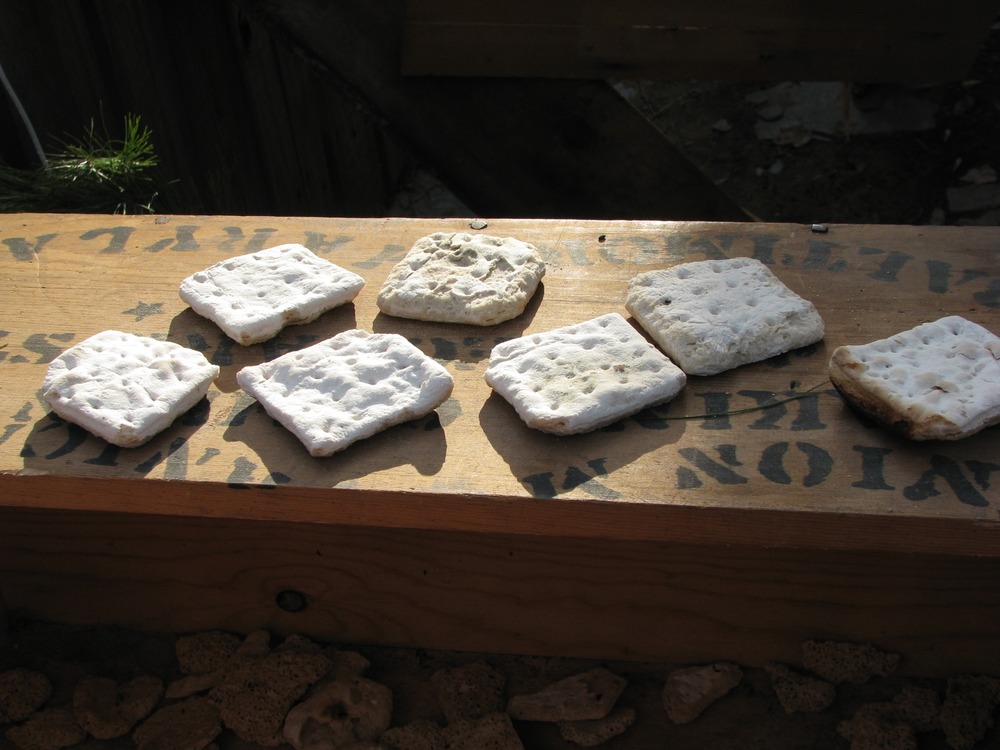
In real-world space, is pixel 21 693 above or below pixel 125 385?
below

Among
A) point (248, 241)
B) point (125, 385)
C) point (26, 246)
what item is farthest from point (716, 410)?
point (26, 246)

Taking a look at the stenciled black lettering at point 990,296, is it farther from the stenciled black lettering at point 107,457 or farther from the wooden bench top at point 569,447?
the stenciled black lettering at point 107,457

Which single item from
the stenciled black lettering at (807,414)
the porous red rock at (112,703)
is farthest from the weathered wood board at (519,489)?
the porous red rock at (112,703)

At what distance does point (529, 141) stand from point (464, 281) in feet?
4.25

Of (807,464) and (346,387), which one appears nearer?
(807,464)

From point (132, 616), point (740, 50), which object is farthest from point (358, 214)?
point (132, 616)

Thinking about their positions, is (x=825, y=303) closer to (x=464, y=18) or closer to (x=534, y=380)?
(x=534, y=380)

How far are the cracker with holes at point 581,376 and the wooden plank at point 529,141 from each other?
54.8 inches

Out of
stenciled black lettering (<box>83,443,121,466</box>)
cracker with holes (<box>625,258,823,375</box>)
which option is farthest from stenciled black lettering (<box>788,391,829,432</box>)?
stenciled black lettering (<box>83,443,121,466</box>)

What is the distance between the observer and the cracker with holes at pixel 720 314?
61.6 inches

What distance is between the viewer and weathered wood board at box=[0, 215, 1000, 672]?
4.47 feet

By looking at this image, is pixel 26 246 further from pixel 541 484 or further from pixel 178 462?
pixel 541 484

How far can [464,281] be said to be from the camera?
1.75 metres

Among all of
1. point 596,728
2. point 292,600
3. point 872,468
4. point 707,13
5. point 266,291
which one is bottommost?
point 596,728
